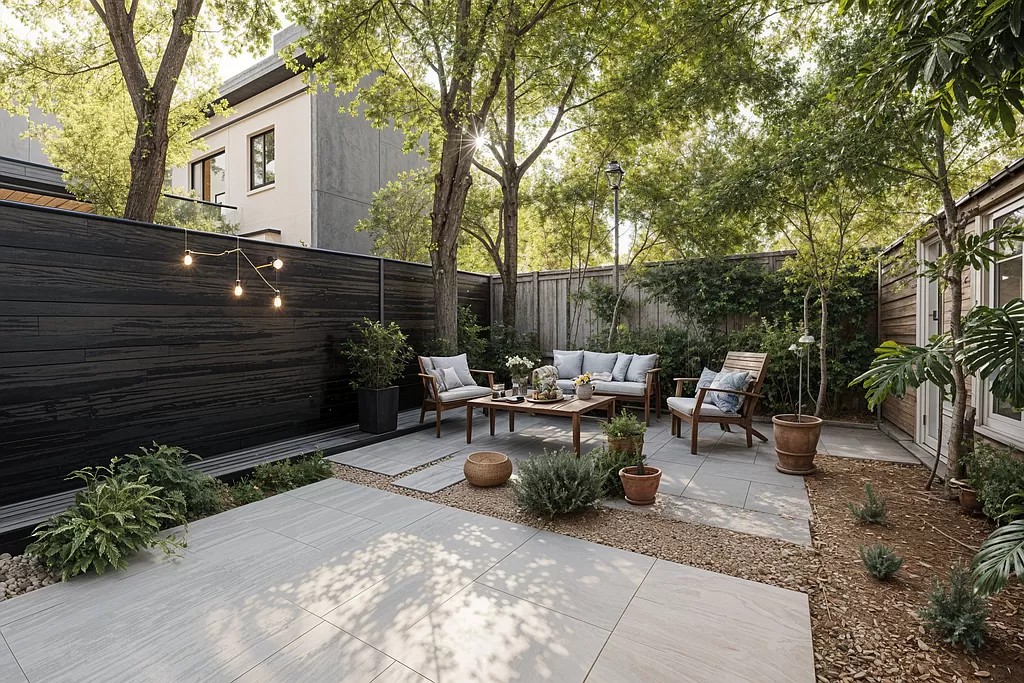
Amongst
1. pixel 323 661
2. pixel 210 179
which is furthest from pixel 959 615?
pixel 210 179

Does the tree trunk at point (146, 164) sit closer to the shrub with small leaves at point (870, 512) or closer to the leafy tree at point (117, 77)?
the leafy tree at point (117, 77)

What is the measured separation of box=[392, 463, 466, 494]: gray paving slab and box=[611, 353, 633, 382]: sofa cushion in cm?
278

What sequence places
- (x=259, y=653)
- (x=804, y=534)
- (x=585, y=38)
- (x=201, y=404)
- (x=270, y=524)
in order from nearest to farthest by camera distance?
1. (x=259, y=653)
2. (x=804, y=534)
3. (x=270, y=524)
4. (x=201, y=404)
5. (x=585, y=38)

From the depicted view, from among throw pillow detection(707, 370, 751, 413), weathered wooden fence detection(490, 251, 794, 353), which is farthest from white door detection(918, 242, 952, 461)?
weathered wooden fence detection(490, 251, 794, 353)

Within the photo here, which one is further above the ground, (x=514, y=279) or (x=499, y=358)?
(x=514, y=279)

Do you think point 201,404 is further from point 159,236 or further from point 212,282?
point 159,236

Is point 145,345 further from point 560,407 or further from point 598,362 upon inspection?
point 598,362

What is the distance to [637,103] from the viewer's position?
6.73 metres

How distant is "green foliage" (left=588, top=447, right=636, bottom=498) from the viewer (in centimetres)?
350

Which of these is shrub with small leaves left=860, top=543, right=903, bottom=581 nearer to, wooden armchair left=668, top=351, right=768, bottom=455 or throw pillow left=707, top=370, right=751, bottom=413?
wooden armchair left=668, top=351, right=768, bottom=455

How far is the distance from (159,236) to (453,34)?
3696 mm

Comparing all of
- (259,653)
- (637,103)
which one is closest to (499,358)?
(637,103)

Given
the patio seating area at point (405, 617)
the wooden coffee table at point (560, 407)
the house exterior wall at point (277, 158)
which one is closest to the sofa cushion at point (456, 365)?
the wooden coffee table at point (560, 407)

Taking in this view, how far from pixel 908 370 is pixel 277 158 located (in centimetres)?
998
